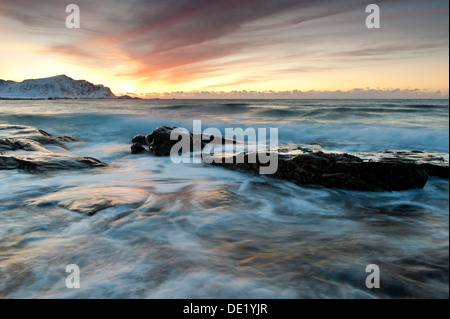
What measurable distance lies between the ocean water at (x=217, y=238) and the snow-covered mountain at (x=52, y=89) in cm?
16375

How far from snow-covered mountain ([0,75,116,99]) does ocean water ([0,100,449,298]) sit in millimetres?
163749

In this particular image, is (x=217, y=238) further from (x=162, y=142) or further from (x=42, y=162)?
(x=162, y=142)

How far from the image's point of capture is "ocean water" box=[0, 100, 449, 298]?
7.70 ft

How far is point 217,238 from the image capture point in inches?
135

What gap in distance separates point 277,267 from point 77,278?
1.95 metres

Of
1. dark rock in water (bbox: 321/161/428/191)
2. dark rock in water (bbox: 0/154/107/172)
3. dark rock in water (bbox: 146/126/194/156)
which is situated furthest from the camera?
dark rock in water (bbox: 146/126/194/156)

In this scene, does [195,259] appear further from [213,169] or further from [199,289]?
[213,169]

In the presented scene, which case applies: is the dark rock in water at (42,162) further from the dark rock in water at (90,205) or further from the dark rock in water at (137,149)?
the dark rock in water at (90,205)

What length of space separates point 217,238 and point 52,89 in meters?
201

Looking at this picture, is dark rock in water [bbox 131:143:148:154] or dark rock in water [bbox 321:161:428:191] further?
dark rock in water [bbox 131:143:148:154]

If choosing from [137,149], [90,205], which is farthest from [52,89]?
[90,205]

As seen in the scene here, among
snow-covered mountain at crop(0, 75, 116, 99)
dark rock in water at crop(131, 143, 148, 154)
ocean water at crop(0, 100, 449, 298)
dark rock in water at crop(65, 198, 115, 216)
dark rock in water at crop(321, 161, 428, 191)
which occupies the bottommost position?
ocean water at crop(0, 100, 449, 298)

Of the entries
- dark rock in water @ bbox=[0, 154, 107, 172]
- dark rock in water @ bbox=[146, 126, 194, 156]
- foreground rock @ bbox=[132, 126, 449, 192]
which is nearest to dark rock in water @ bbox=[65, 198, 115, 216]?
dark rock in water @ bbox=[0, 154, 107, 172]

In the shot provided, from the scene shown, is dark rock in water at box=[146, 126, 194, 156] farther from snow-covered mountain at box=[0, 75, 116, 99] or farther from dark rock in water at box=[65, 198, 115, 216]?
snow-covered mountain at box=[0, 75, 116, 99]
